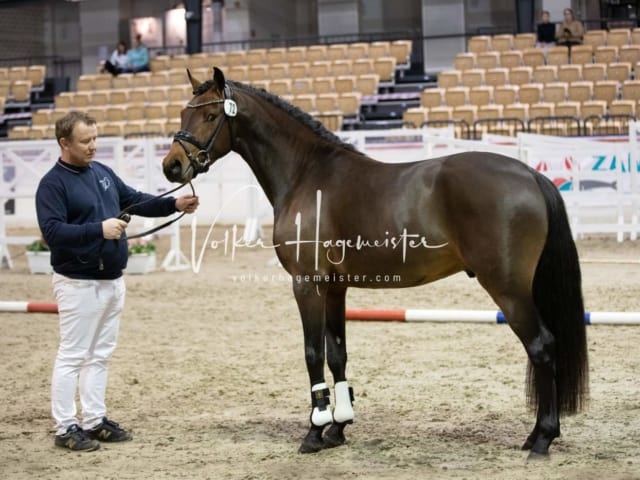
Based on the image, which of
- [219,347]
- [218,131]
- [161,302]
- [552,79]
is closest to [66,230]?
[218,131]

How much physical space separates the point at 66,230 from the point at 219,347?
2828mm

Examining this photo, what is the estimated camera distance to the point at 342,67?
20.0 metres

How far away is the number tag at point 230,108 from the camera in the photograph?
4660 millimetres

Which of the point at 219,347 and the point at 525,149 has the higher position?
the point at 525,149

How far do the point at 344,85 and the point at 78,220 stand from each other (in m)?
14.8

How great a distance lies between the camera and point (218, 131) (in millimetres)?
4707

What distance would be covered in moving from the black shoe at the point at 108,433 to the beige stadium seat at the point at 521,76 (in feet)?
47.3

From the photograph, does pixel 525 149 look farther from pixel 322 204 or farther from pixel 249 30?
pixel 249 30

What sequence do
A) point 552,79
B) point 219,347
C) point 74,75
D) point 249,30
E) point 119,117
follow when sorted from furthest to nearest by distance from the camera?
point 74,75 < point 249,30 < point 119,117 < point 552,79 < point 219,347

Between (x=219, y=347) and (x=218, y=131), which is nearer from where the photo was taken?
(x=218, y=131)

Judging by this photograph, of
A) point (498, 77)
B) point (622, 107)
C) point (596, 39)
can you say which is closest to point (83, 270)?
point (622, 107)

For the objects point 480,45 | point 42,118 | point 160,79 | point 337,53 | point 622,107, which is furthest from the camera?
point 160,79

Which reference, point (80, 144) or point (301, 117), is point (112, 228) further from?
point (301, 117)

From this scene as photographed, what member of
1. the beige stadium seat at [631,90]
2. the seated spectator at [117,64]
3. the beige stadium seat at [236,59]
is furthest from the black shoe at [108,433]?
the seated spectator at [117,64]
